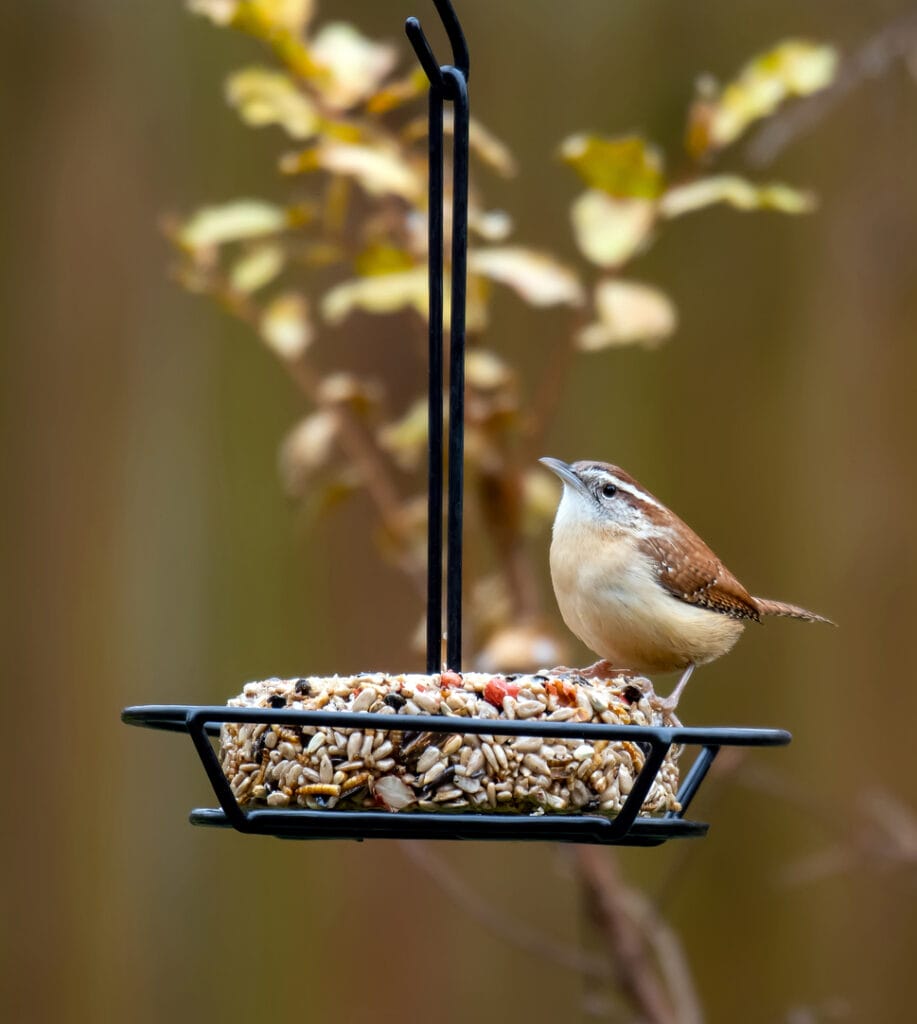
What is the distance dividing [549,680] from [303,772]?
38 centimetres

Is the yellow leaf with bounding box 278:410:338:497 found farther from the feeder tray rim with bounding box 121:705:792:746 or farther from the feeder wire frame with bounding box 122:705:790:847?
the feeder tray rim with bounding box 121:705:792:746

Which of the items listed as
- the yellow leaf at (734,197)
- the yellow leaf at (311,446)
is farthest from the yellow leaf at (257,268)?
the yellow leaf at (734,197)

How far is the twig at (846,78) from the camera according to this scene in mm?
3570

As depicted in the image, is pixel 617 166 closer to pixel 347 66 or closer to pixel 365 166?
pixel 365 166

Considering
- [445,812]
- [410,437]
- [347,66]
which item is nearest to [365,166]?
[347,66]

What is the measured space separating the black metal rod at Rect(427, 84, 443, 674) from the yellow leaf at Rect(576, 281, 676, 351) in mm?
1077

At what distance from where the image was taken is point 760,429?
4.34 m

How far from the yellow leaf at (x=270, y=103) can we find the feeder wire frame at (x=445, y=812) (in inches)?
67.1

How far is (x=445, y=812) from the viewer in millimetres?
2109

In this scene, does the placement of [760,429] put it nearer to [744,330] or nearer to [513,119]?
[744,330]

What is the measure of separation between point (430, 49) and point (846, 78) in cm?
178

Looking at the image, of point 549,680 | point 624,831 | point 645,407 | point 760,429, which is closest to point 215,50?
point 645,407

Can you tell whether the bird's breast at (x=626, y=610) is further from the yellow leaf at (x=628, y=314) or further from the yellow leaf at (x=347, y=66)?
the yellow leaf at (x=347, y=66)

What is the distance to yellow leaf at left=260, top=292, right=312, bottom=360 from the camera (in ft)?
12.0
